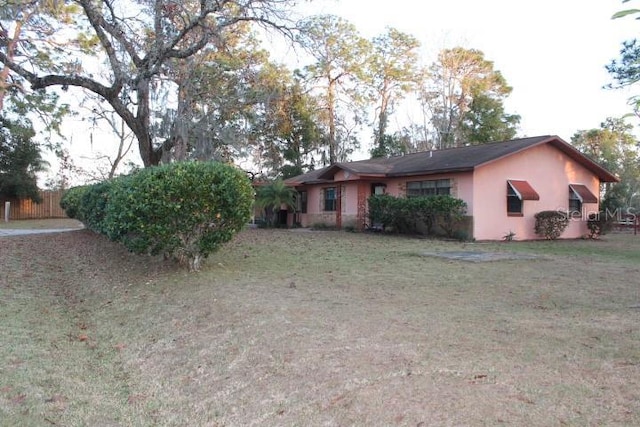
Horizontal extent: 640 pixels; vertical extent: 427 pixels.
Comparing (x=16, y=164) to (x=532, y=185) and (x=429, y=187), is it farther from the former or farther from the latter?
(x=532, y=185)

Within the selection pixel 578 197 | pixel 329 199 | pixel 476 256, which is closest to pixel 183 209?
pixel 476 256

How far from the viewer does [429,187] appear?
63.4 ft

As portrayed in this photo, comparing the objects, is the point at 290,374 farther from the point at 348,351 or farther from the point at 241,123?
the point at 241,123

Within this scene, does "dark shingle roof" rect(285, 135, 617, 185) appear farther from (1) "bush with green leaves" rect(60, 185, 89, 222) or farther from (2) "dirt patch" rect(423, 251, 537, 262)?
(1) "bush with green leaves" rect(60, 185, 89, 222)

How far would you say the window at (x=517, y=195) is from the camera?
58.4 feet

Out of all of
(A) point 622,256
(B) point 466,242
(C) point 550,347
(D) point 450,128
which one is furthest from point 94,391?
(D) point 450,128

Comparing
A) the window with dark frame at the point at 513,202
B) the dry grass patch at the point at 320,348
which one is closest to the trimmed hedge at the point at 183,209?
the dry grass patch at the point at 320,348

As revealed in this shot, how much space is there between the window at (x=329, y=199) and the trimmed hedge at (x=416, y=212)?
343 cm

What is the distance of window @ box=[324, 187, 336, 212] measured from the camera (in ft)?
77.0

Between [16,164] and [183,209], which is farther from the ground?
[16,164]

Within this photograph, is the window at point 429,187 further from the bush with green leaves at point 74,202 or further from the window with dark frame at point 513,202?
the bush with green leaves at point 74,202

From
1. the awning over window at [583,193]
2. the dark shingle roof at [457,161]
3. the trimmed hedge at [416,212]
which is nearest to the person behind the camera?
the trimmed hedge at [416,212]

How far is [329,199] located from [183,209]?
16.1 meters

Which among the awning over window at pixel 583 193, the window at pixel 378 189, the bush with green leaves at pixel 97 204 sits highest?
the window at pixel 378 189
